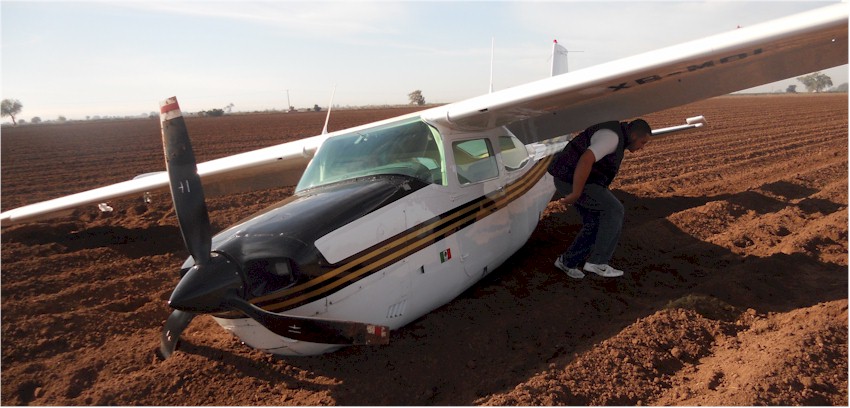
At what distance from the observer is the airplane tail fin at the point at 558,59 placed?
1059 cm

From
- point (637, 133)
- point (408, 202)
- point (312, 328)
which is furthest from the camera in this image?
point (637, 133)

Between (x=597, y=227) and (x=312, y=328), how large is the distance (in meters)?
3.75

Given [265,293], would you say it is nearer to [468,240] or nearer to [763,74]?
[468,240]

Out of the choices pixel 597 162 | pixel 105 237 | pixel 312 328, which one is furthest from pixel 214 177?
pixel 597 162

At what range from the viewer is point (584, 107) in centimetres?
561

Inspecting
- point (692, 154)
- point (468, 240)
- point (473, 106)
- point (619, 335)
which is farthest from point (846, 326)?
point (692, 154)

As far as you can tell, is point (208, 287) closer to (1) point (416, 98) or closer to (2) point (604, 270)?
(2) point (604, 270)

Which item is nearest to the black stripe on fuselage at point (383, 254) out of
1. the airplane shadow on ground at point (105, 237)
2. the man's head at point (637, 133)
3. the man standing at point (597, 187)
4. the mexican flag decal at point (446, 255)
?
the mexican flag decal at point (446, 255)

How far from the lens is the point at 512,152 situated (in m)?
5.81

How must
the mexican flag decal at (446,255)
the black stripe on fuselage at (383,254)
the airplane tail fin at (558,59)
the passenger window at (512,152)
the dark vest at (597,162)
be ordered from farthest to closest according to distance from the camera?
the airplane tail fin at (558,59)
the passenger window at (512,152)
the dark vest at (597,162)
the mexican flag decal at (446,255)
the black stripe on fuselage at (383,254)

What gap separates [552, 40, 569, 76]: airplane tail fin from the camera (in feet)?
34.7

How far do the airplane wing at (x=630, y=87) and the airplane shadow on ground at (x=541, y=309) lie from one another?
1.78 metres

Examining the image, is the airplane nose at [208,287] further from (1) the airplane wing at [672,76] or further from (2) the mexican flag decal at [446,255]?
(1) the airplane wing at [672,76]

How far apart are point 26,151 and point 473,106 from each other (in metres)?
33.1
